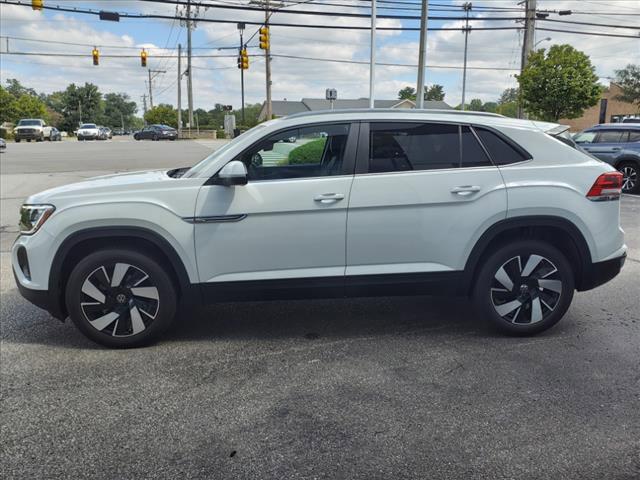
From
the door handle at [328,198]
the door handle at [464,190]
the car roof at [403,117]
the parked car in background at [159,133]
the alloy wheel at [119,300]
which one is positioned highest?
the parked car in background at [159,133]

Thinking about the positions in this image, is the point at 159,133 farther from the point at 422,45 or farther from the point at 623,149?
A: the point at 623,149

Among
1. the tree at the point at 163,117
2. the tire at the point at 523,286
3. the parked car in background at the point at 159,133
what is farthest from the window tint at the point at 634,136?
the tree at the point at 163,117

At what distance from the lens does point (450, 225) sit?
421cm

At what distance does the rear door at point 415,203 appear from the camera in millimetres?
4152

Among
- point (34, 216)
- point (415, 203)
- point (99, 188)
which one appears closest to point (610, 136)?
point (415, 203)

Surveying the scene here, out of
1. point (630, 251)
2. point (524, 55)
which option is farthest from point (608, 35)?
point (630, 251)

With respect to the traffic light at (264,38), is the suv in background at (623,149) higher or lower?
lower

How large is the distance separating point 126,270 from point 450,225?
7.94 ft

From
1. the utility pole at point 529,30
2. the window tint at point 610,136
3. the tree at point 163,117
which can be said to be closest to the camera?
the window tint at point 610,136

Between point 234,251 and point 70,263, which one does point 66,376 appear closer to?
point 70,263

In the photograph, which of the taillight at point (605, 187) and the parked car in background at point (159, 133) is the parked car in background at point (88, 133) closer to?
the parked car in background at point (159, 133)

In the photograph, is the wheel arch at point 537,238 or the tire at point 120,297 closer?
the tire at point 120,297

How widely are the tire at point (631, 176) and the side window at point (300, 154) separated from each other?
459 inches

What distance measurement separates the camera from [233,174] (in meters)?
3.94
